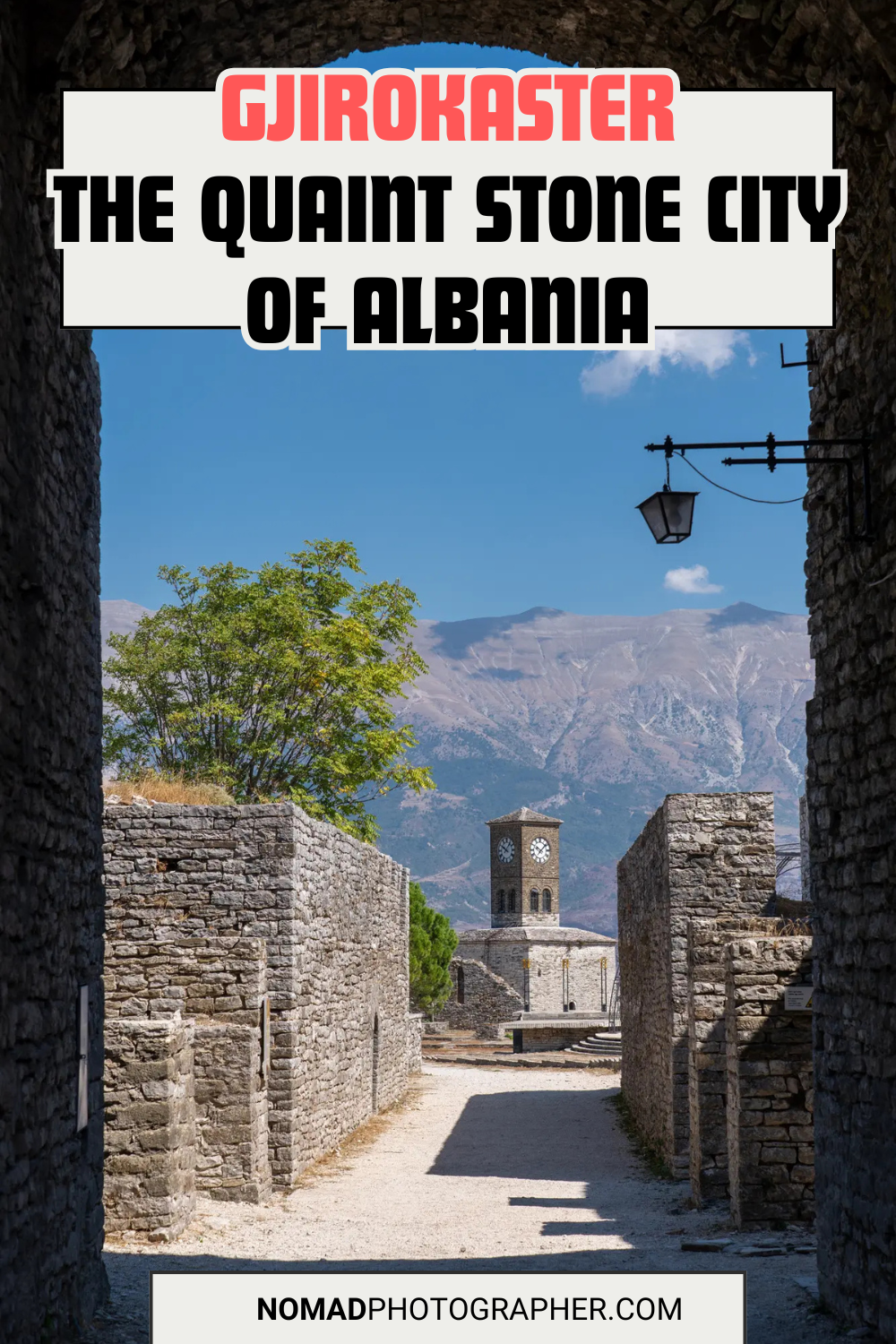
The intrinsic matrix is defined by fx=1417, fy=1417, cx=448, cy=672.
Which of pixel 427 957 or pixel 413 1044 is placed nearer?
pixel 413 1044

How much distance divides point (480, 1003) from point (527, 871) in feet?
111

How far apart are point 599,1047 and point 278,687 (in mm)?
13398

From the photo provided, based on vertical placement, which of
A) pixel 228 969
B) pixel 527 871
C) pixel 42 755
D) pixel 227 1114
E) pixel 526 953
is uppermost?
pixel 42 755

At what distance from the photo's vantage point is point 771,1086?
9898 millimetres

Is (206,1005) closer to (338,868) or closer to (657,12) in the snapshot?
(338,868)

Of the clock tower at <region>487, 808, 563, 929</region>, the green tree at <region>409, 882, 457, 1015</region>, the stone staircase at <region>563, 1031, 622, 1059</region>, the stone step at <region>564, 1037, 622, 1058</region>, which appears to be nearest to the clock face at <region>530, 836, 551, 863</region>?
the clock tower at <region>487, 808, 563, 929</region>

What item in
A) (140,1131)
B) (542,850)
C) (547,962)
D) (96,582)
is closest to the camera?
(96,582)

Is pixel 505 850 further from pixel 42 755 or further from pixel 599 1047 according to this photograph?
pixel 42 755

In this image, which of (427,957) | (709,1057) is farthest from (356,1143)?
(427,957)

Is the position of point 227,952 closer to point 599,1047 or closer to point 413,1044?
point 413,1044

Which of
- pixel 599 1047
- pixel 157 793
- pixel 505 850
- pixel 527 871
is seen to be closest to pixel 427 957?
pixel 599 1047

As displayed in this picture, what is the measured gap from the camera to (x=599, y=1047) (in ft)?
113

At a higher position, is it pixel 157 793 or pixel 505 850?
pixel 505 850

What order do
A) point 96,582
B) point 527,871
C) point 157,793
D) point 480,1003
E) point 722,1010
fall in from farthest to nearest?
point 527,871, point 480,1003, point 157,793, point 722,1010, point 96,582
